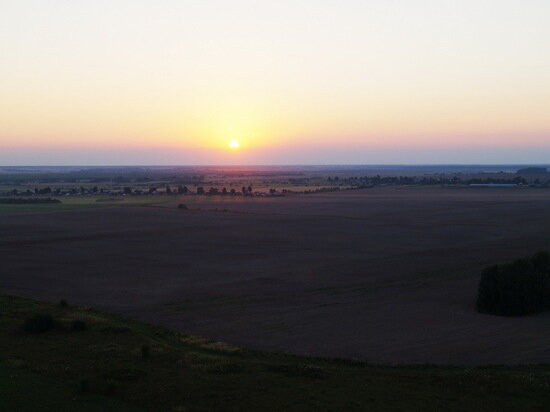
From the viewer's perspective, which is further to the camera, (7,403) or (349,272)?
(349,272)

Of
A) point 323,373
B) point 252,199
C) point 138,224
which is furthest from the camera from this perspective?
point 252,199

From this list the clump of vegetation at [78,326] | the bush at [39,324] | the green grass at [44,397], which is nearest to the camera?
the green grass at [44,397]

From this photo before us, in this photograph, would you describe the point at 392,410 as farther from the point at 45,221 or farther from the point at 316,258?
the point at 45,221

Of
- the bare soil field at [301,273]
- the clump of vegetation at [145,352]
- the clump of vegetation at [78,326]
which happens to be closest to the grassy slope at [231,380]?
the clump of vegetation at [145,352]

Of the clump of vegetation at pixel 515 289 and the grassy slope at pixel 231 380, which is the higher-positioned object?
the clump of vegetation at pixel 515 289

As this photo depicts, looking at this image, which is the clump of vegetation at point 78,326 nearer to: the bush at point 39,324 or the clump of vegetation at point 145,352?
the bush at point 39,324

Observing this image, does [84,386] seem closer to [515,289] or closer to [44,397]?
[44,397]

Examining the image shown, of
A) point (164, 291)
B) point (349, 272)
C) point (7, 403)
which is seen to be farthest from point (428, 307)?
point (7, 403)

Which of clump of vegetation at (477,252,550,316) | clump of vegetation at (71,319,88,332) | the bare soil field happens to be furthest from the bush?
clump of vegetation at (477,252,550,316)
